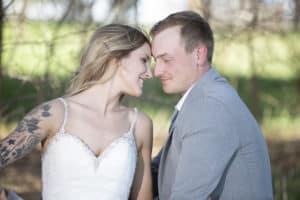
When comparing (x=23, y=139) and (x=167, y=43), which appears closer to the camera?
(x=23, y=139)

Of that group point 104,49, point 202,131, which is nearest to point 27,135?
point 104,49

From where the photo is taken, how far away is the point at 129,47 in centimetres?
385

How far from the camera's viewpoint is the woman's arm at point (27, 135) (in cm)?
359

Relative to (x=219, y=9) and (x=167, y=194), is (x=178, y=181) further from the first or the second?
(x=219, y=9)

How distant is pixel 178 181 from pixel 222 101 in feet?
1.54

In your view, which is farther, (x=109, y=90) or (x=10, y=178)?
(x=10, y=178)

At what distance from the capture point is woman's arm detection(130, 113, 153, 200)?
411cm

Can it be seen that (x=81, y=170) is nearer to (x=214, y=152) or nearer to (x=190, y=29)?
(x=214, y=152)

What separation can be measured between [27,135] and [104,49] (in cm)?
62

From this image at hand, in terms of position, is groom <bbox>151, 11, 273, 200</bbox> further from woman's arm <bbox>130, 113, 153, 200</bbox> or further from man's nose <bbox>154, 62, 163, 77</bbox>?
woman's arm <bbox>130, 113, 153, 200</bbox>

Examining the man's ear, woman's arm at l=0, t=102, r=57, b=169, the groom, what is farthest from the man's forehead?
woman's arm at l=0, t=102, r=57, b=169

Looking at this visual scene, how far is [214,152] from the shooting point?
3.47 metres

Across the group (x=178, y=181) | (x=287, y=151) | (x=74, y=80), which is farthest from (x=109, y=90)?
(x=287, y=151)

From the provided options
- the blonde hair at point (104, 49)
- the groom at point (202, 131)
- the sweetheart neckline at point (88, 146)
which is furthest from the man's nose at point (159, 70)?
the sweetheart neckline at point (88, 146)
